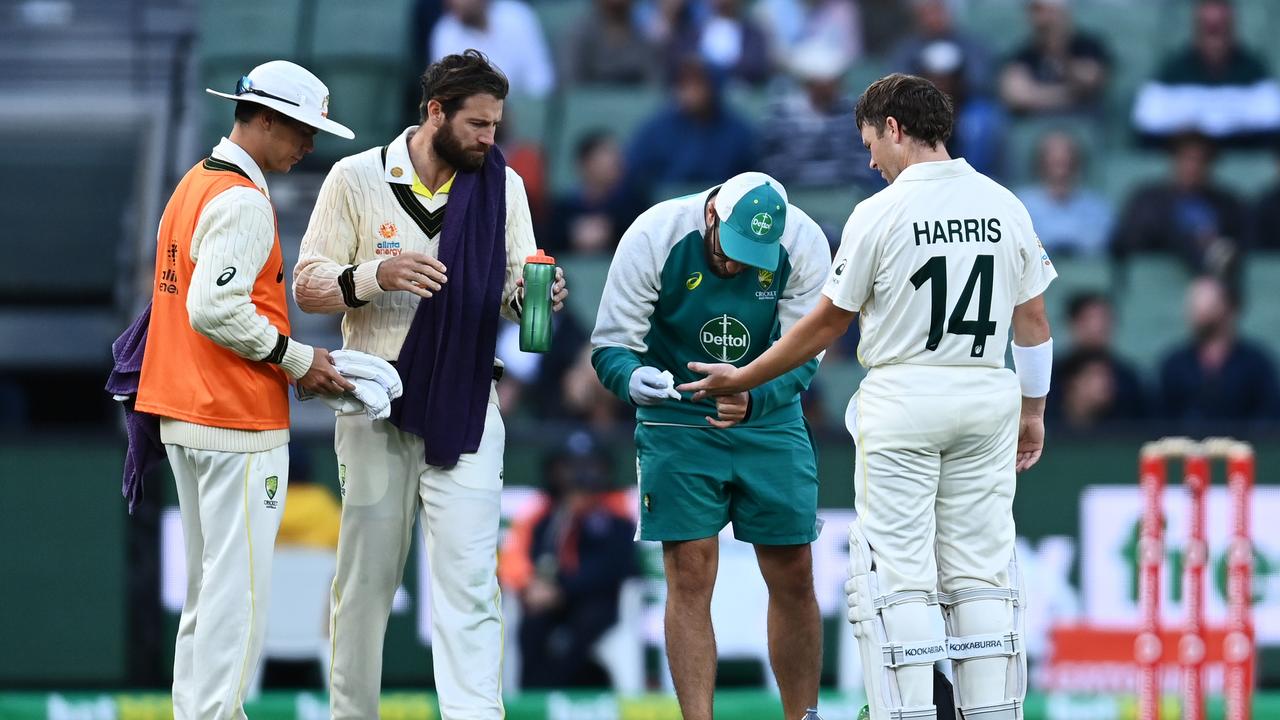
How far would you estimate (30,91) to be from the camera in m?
12.7

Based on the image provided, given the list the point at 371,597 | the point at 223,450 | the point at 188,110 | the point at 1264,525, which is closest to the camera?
the point at 223,450

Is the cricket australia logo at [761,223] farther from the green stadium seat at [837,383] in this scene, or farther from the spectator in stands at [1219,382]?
the spectator in stands at [1219,382]

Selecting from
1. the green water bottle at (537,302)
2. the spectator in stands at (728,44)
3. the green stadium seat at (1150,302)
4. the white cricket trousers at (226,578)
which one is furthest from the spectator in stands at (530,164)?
the white cricket trousers at (226,578)

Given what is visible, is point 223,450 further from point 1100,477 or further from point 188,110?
point 188,110

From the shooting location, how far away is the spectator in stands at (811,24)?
1309cm

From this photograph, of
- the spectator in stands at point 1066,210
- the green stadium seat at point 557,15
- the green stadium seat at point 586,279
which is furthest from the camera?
the green stadium seat at point 557,15

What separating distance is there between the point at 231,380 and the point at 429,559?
0.85 m

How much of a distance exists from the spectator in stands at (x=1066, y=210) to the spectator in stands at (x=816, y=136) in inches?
47.0

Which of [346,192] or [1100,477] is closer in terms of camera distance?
[346,192]

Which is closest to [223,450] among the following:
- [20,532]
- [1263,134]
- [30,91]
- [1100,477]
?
[20,532]

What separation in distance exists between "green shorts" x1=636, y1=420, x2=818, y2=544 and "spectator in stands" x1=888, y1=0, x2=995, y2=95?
6.69 metres

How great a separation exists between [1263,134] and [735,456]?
805 cm

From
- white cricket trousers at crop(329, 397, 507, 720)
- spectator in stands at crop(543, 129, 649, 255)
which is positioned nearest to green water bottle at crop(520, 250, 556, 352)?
white cricket trousers at crop(329, 397, 507, 720)

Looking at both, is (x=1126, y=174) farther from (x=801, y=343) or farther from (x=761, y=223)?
(x=801, y=343)
